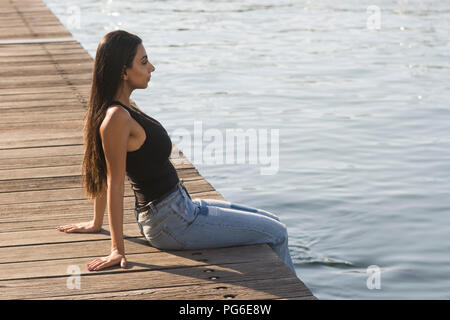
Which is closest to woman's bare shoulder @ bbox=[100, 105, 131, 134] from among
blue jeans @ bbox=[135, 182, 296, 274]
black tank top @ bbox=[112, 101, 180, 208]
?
black tank top @ bbox=[112, 101, 180, 208]

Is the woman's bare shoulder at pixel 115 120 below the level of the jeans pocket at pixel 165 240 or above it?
above

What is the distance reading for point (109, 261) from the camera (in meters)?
4.13

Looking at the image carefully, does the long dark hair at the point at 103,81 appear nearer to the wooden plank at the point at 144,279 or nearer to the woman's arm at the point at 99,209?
the woman's arm at the point at 99,209

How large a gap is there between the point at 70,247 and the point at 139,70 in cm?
121

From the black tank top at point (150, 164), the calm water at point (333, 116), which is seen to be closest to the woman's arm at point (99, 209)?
the black tank top at point (150, 164)

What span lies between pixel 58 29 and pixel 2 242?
35.9ft

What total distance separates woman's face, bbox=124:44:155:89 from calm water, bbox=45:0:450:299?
2878 mm

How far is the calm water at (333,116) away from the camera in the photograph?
23.3 feet

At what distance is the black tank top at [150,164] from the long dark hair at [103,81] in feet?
0.32

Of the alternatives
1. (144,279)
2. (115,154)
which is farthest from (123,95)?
(144,279)

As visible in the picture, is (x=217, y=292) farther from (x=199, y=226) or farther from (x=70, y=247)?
(x=70, y=247)

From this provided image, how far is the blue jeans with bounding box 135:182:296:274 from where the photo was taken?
4.31 m
